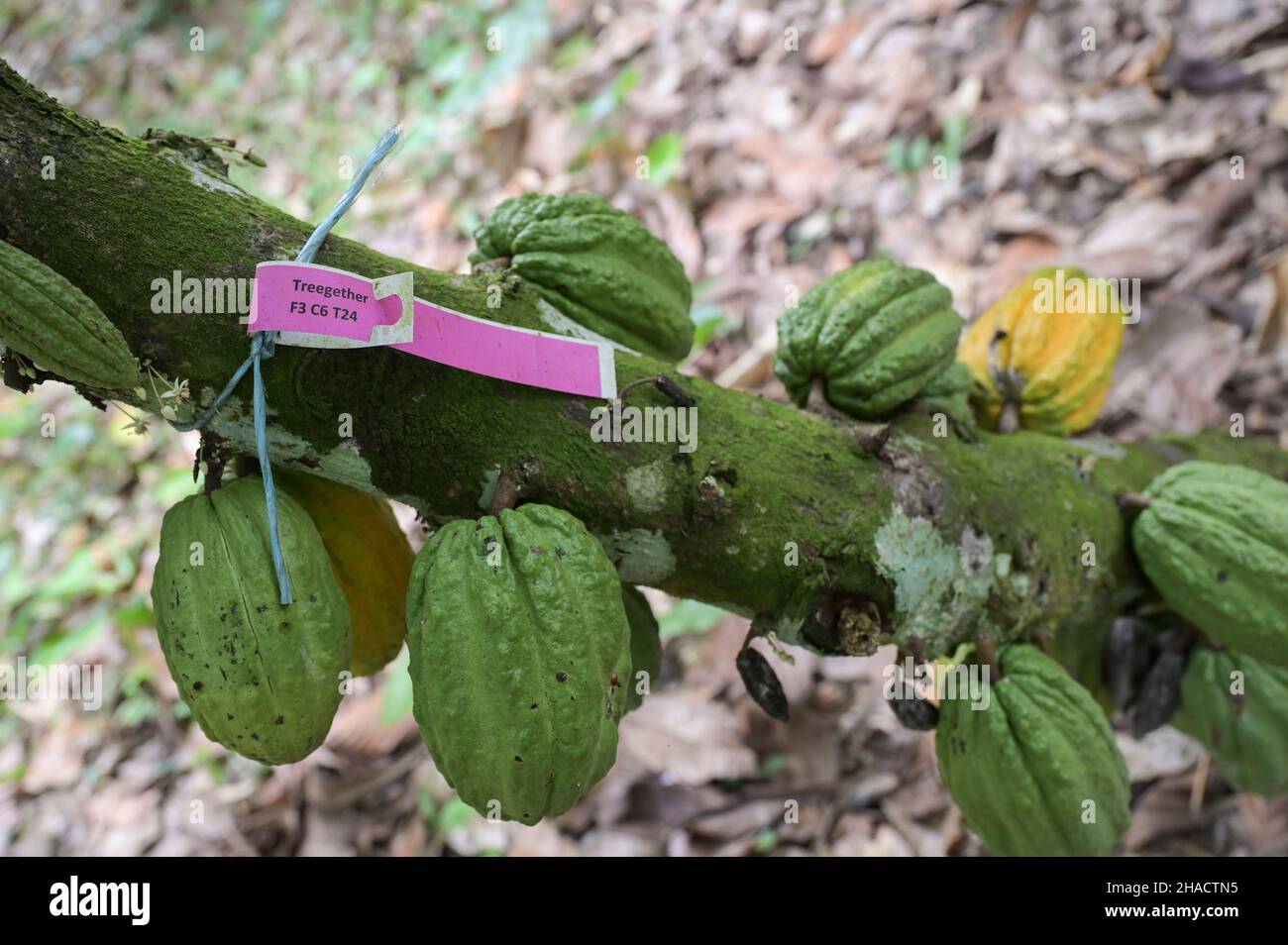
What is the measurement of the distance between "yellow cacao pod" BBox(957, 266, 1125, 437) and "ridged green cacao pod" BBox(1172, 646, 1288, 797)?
54 cm

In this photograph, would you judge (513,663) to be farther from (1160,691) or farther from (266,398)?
(1160,691)

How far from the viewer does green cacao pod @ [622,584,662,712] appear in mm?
1562

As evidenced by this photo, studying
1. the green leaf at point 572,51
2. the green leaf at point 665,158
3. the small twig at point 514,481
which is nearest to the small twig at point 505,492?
the small twig at point 514,481

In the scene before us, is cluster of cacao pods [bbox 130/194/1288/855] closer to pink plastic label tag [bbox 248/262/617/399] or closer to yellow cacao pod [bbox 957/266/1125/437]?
yellow cacao pod [bbox 957/266/1125/437]

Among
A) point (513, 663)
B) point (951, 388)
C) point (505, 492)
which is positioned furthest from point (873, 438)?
point (513, 663)

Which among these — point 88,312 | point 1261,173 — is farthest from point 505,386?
point 1261,173

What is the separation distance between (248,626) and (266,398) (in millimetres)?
279

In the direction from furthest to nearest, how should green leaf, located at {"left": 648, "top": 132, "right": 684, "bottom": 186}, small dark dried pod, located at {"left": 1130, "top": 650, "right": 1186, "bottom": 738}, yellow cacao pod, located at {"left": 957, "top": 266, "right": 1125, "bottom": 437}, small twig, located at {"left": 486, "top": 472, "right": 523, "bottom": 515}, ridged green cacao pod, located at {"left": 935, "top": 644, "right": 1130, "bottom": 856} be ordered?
1. green leaf, located at {"left": 648, "top": 132, "right": 684, "bottom": 186}
2. yellow cacao pod, located at {"left": 957, "top": 266, "right": 1125, "bottom": 437}
3. small dark dried pod, located at {"left": 1130, "top": 650, "right": 1186, "bottom": 738}
4. ridged green cacao pod, located at {"left": 935, "top": 644, "right": 1130, "bottom": 856}
5. small twig, located at {"left": 486, "top": 472, "right": 523, "bottom": 515}

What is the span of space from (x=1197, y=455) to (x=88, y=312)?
79.2 inches

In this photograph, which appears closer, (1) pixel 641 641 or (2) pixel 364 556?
(2) pixel 364 556

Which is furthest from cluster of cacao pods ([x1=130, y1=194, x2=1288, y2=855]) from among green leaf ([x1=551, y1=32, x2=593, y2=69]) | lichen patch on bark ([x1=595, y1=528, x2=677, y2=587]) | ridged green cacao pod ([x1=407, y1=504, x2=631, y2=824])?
green leaf ([x1=551, y1=32, x2=593, y2=69])

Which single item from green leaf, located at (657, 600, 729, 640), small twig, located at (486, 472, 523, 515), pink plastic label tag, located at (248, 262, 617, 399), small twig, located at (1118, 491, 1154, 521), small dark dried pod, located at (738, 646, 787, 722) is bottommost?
small dark dried pod, located at (738, 646, 787, 722)

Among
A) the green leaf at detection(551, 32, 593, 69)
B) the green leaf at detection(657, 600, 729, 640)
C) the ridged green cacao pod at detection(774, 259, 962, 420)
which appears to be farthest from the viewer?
the green leaf at detection(551, 32, 593, 69)

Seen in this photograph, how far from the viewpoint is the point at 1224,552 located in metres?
1.64
